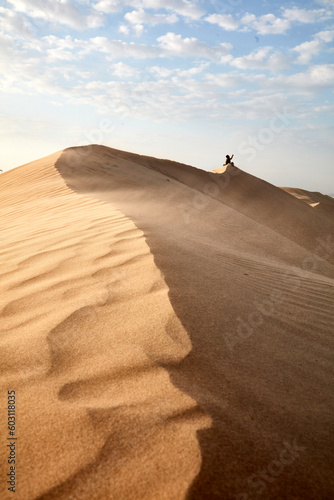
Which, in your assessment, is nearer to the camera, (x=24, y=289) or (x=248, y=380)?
(x=248, y=380)

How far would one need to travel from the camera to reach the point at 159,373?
50.3 inches

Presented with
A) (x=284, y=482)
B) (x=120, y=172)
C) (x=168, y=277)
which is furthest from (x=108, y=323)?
(x=120, y=172)

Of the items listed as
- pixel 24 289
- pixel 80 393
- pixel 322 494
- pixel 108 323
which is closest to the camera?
pixel 322 494

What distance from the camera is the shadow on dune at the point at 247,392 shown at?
36.2 inches

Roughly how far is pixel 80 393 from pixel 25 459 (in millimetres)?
281

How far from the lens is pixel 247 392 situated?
1.26 meters

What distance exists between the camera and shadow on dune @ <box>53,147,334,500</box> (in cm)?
92

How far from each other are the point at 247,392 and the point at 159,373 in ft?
1.13

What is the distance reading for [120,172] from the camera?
35.7ft

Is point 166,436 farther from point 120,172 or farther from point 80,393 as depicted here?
point 120,172

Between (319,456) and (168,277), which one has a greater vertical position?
(168,277)

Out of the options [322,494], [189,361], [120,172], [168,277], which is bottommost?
[322,494]

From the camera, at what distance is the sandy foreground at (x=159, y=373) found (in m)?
0.90

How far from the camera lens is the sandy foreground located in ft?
2.96
